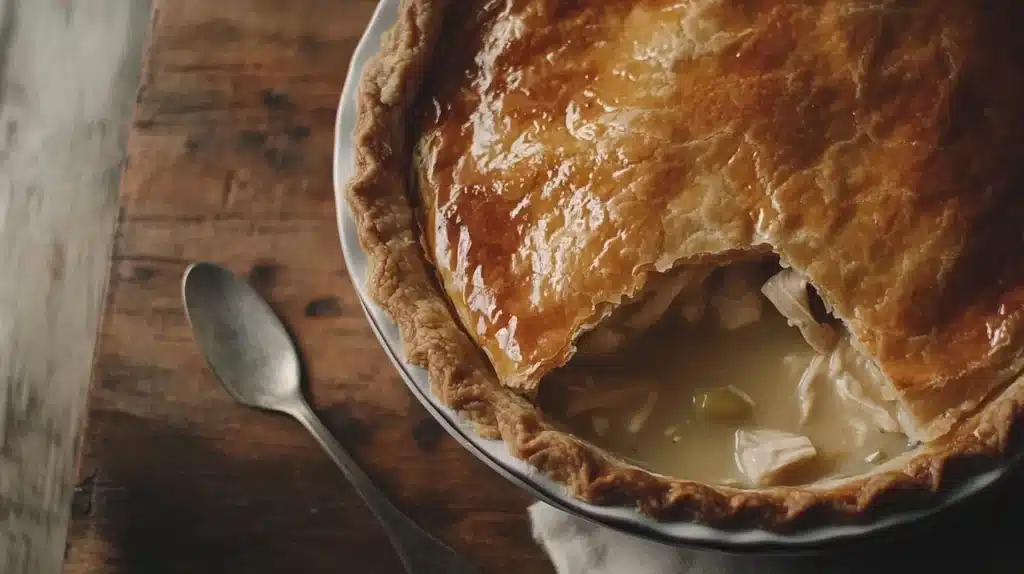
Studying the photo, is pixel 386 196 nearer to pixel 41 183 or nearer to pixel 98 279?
pixel 98 279

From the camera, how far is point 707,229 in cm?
138

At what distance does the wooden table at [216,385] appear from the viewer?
66.8 inches

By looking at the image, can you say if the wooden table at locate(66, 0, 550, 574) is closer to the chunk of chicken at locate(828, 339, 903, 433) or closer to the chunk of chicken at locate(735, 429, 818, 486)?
the chunk of chicken at locate(735, 429, 818, 486)

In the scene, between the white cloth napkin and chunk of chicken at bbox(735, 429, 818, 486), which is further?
the white cloth napkin

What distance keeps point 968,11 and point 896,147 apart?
0.25 metres

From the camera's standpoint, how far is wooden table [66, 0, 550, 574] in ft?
5.57

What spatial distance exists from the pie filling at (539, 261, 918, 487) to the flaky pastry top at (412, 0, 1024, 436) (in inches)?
2.7

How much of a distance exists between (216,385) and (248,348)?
0.10m

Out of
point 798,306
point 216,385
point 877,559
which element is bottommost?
point 216,385

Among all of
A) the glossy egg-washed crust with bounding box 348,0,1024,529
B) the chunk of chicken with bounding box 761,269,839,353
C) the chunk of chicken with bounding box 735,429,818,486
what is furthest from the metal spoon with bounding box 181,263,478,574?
the chunk of chicken with bounding box 761,269,839,353

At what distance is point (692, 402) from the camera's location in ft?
4.74

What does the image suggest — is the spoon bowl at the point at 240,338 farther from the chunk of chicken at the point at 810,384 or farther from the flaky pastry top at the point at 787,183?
the chunk of chicken at the point at 810,384

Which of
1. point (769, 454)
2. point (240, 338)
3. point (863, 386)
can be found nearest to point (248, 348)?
point (240, 338)

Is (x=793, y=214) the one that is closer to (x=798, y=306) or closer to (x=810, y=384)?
(x=798, y=306)
